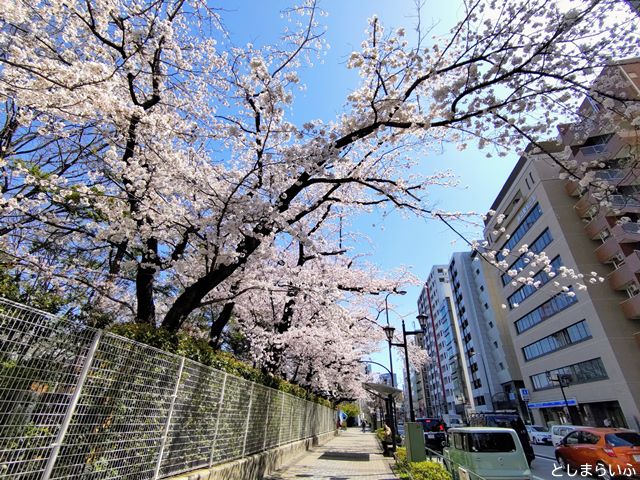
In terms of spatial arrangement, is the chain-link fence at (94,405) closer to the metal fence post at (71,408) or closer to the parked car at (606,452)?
the metal fence post at (71,408)

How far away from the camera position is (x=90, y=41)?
5.67m

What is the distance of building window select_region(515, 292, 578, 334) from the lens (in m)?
29.2

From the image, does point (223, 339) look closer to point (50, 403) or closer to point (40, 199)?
point (40, 199)

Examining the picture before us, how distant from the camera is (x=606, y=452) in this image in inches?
356

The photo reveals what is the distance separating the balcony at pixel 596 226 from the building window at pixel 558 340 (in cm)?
741

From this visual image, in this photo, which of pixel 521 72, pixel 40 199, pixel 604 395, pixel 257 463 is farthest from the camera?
pixel 604 395

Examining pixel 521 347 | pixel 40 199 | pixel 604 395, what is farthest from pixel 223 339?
pixel 521 347

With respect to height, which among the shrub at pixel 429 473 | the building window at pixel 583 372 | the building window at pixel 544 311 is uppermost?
the building window at pixel 544 311

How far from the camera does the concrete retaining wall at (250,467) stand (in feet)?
18.5

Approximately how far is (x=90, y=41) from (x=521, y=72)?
7.08 meters

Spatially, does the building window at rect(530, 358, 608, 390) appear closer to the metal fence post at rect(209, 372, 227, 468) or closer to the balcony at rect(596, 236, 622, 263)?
the balcony at rect(596, 236, 622, 263)

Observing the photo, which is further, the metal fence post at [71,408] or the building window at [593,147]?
the building window at [593,147]

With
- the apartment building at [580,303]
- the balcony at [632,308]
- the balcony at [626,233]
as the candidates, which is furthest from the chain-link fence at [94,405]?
the balcony at [632,308]

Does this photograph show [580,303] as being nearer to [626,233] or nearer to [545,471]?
[626,233]
